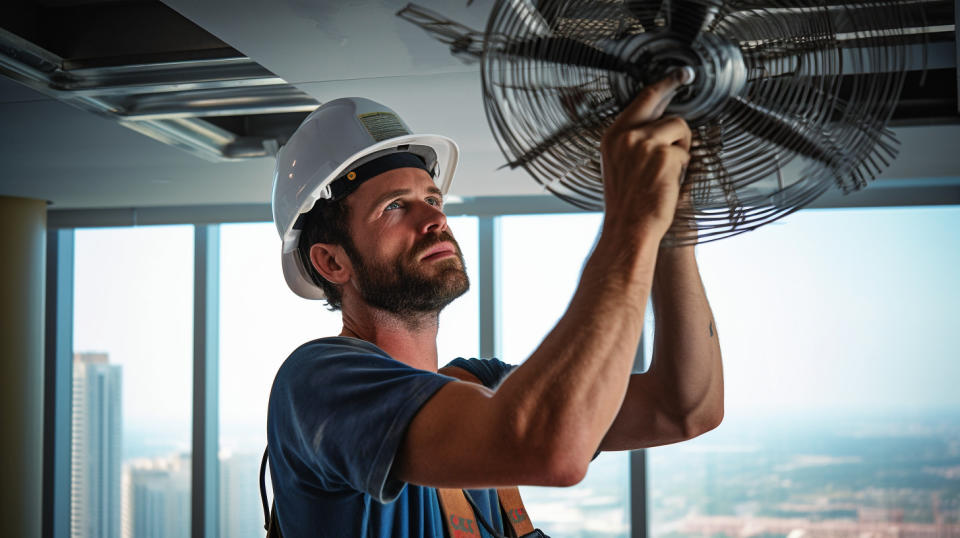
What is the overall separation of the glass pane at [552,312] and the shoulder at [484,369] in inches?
130

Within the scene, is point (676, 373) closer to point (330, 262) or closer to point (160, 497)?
point (330, 262)

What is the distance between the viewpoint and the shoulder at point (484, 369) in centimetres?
187

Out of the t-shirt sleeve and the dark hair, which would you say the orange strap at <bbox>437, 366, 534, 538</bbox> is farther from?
the dark hair

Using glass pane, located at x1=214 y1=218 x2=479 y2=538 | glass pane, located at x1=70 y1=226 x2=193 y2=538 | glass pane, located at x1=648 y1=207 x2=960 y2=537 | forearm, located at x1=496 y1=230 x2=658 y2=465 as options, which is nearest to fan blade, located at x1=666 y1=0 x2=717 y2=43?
forearm, located at x1=496 y1=230 x2=658 y2=465

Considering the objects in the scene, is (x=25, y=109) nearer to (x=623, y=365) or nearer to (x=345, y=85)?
(x=345, y=85)

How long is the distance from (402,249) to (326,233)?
231 millimetres

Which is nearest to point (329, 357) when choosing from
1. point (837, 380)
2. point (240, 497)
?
point (837, 380)

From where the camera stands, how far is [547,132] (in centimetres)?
113

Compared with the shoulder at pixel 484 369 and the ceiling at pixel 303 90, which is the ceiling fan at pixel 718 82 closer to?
the shoulder at pixel 484 369

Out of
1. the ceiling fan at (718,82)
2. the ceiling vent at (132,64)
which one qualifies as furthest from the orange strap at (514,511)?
the ceiling vent at (132,64)

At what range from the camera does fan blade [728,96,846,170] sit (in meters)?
1.05

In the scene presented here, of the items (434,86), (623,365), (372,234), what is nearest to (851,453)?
(434,86)

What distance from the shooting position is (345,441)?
117cm

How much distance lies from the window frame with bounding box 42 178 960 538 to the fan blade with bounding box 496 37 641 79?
411 centimetres
